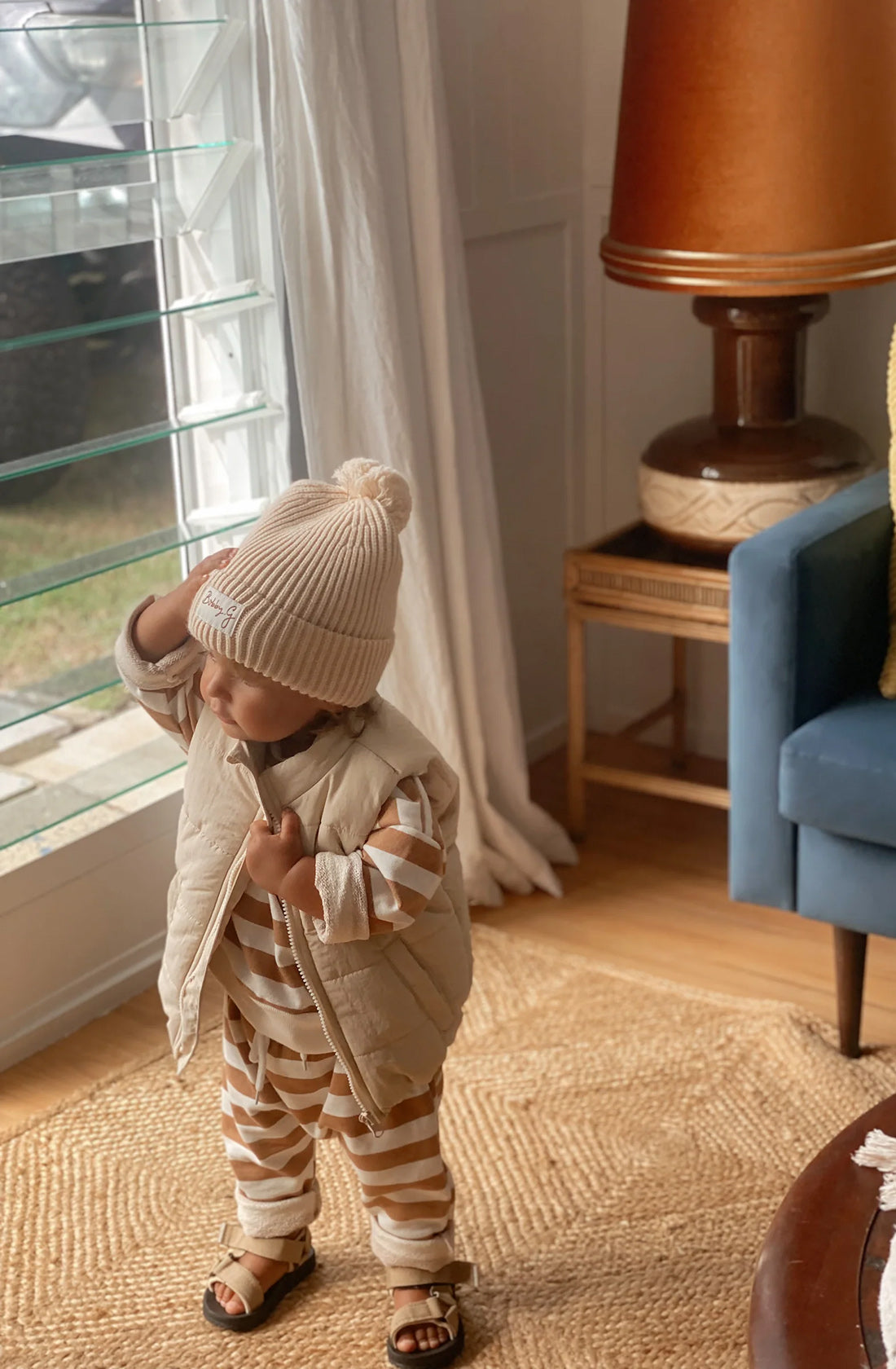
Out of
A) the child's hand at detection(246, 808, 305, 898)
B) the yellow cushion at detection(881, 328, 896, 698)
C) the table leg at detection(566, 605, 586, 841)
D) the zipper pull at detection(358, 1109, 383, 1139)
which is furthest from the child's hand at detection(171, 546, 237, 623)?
the table leg at detection(566, 605, 586, 841)

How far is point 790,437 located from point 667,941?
831 millimetres

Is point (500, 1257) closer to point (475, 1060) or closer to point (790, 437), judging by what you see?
point (475, 1060)

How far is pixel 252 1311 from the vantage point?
1608 mm

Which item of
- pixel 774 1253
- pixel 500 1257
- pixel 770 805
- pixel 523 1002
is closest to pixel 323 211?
pixel 770 805

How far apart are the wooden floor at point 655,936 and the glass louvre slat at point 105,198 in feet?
3.56

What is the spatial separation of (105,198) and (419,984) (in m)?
1.16

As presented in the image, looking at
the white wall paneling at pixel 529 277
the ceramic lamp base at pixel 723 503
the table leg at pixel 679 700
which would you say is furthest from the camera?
the table leg at pixel 679 700

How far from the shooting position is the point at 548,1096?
6.57 ft

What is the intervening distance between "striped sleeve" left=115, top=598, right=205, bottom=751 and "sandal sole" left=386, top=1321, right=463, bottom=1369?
0.66 m

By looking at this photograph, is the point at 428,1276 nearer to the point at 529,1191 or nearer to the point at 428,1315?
the point at 428,1315

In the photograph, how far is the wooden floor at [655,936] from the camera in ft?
7.00

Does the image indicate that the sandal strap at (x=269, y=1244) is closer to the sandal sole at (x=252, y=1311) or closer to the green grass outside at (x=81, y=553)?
the sandal sole at (x=252, y=1311)

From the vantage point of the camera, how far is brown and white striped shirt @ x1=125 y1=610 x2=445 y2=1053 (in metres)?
1.31

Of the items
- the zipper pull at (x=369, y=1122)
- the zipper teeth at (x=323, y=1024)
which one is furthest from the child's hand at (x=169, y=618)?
the zipper pull at (x=369, y=1122)
